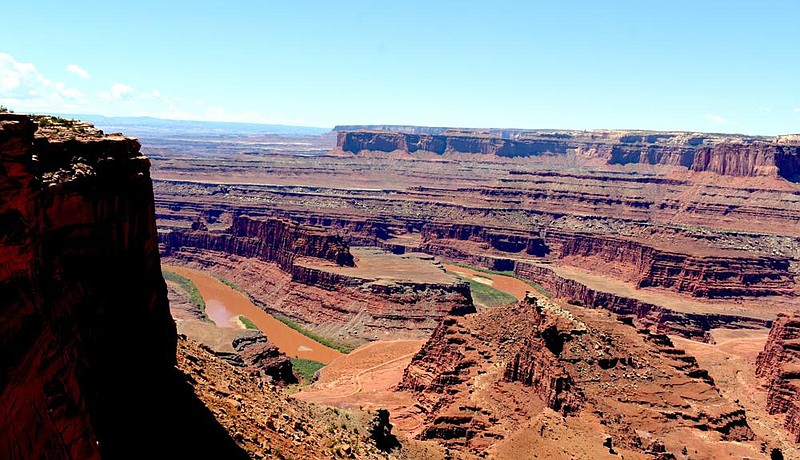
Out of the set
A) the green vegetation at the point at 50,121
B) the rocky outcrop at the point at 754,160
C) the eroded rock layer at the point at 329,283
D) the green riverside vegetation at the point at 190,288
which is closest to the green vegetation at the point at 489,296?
the eroded rock layer at the point at 329,283

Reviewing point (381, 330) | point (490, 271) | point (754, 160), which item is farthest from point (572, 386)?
point (754, 160)

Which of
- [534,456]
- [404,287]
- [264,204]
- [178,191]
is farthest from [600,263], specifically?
[178,191]

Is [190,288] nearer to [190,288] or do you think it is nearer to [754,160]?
[190,288]

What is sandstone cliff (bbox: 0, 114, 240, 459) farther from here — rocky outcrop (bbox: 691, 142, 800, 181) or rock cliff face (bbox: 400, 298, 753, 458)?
rocky outcrop (bbox: 691, 142, 800, 181)

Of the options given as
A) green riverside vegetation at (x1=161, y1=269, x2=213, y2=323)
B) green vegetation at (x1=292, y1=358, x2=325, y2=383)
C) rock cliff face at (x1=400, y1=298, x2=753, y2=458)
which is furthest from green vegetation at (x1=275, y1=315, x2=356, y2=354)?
rock cliff face at (x1=400, y1=298, x2=753, y2=458)

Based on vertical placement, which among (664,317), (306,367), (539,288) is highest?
(664,317)

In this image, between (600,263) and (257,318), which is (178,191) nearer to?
(257,318)
